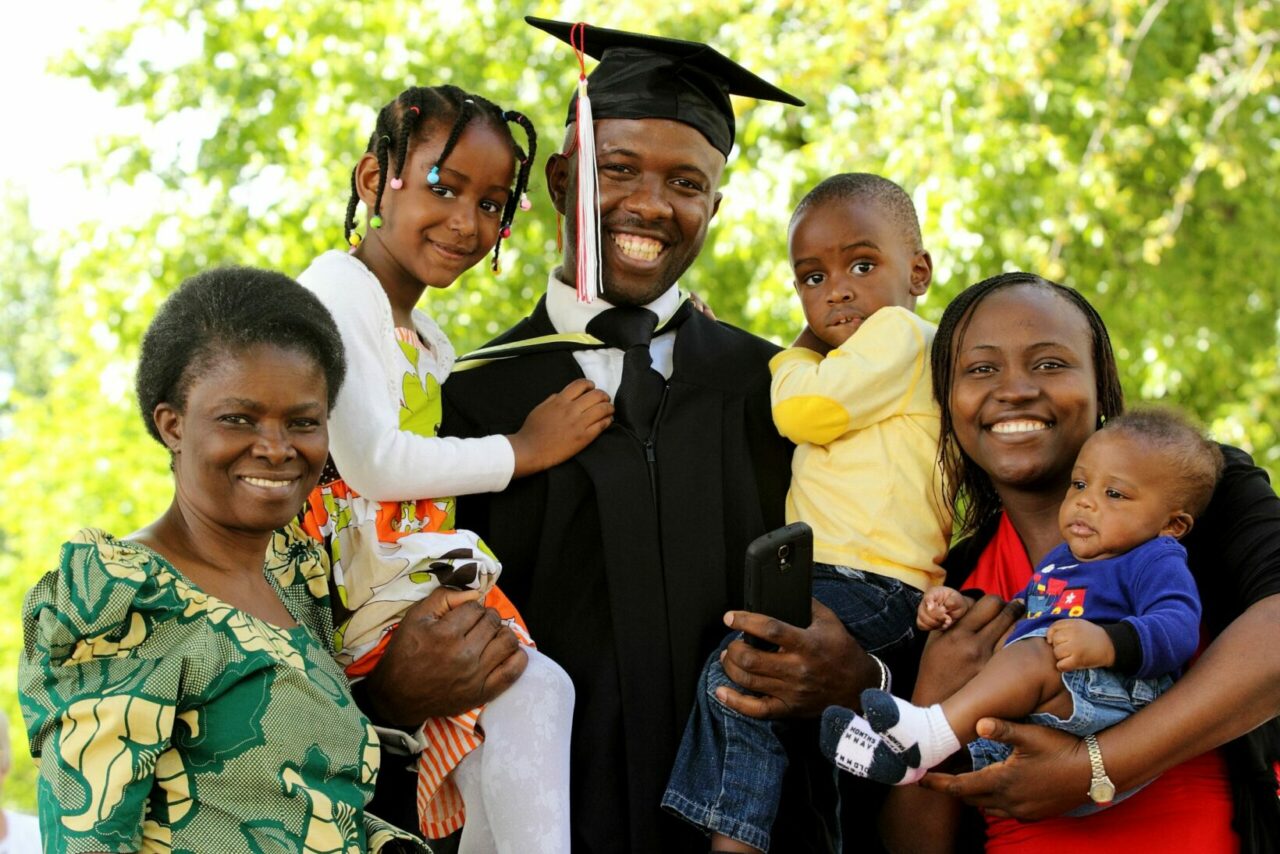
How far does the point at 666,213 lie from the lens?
357 cm

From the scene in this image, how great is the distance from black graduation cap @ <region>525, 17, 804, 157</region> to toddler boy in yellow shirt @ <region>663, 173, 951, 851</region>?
1.52 ft

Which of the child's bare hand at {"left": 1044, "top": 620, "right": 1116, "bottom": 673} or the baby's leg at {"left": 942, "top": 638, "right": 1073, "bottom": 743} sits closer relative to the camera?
the child's bare hand at {"left": 1044, "top": 620, "right": 1116, "bottom": 673}

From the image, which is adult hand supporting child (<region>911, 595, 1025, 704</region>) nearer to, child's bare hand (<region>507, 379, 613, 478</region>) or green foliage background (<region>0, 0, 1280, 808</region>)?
child's bare hand (<region>507, 379, 613, 478</region>)

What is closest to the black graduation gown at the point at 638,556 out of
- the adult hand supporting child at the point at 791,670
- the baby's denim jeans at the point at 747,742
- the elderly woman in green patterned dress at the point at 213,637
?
the baby's denim jeans at the point at 747,742

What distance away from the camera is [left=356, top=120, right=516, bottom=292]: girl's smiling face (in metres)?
3.33

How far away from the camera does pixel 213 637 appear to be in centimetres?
251

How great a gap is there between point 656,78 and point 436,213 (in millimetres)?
697

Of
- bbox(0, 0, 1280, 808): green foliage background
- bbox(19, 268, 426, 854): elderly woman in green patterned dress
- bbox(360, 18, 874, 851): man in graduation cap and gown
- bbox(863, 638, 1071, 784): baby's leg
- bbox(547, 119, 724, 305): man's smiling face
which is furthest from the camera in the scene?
bbox(0, 0, 1280, 808): green foliage background

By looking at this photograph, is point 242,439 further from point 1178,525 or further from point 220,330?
point 1178,525

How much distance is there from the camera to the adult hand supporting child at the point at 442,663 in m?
3.00

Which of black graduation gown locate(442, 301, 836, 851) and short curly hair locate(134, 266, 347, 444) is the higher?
short curly hair locate(134, 266, 347, 444)

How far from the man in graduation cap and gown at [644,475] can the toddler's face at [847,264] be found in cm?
24

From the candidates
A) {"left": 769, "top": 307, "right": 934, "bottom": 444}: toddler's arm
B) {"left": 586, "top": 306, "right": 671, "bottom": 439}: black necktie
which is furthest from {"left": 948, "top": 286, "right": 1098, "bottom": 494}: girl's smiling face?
{"left": 586, "top": 306, "right": 671, "bottom": 439}: black necktie

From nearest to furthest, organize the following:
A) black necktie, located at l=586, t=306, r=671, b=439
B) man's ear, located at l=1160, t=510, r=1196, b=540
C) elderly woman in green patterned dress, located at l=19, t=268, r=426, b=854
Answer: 1. elderly woman in green patterned dress, located at l=19, t=268, r=426, b=854
2. man's ear, located at l=1160, t=510, r=1196, b=540
3. black necktie, located at l=586, t=306, r=671, b=439
